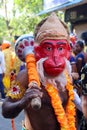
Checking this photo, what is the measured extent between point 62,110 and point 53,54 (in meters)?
0.43

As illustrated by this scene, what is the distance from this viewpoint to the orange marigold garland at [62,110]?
3.04m

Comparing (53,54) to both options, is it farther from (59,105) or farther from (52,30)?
(59,105)

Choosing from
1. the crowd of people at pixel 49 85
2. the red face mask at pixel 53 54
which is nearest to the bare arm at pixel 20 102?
the crowd of people at pixel 49 85

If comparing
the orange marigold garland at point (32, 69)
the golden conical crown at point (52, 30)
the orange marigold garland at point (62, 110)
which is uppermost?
the golden conical crown at point (52, 30)

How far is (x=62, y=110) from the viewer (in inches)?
120

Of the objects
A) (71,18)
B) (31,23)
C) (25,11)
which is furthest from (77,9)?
(25,11)

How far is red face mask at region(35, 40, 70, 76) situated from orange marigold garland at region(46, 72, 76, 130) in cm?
14

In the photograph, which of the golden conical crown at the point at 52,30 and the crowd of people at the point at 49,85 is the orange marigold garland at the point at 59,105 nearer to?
the crowd of people at the point at 49,85

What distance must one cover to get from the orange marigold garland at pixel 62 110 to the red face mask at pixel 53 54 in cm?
14

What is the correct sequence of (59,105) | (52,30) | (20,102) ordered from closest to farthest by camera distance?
(20,102) → (59,105) → (52,30)

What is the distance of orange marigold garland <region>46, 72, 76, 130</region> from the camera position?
304 centimetres

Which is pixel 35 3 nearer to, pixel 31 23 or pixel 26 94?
pixel 31 23

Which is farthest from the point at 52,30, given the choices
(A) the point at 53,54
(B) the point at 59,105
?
(B) the point at 59,105

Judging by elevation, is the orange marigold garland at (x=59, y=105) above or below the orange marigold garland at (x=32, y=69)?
below
